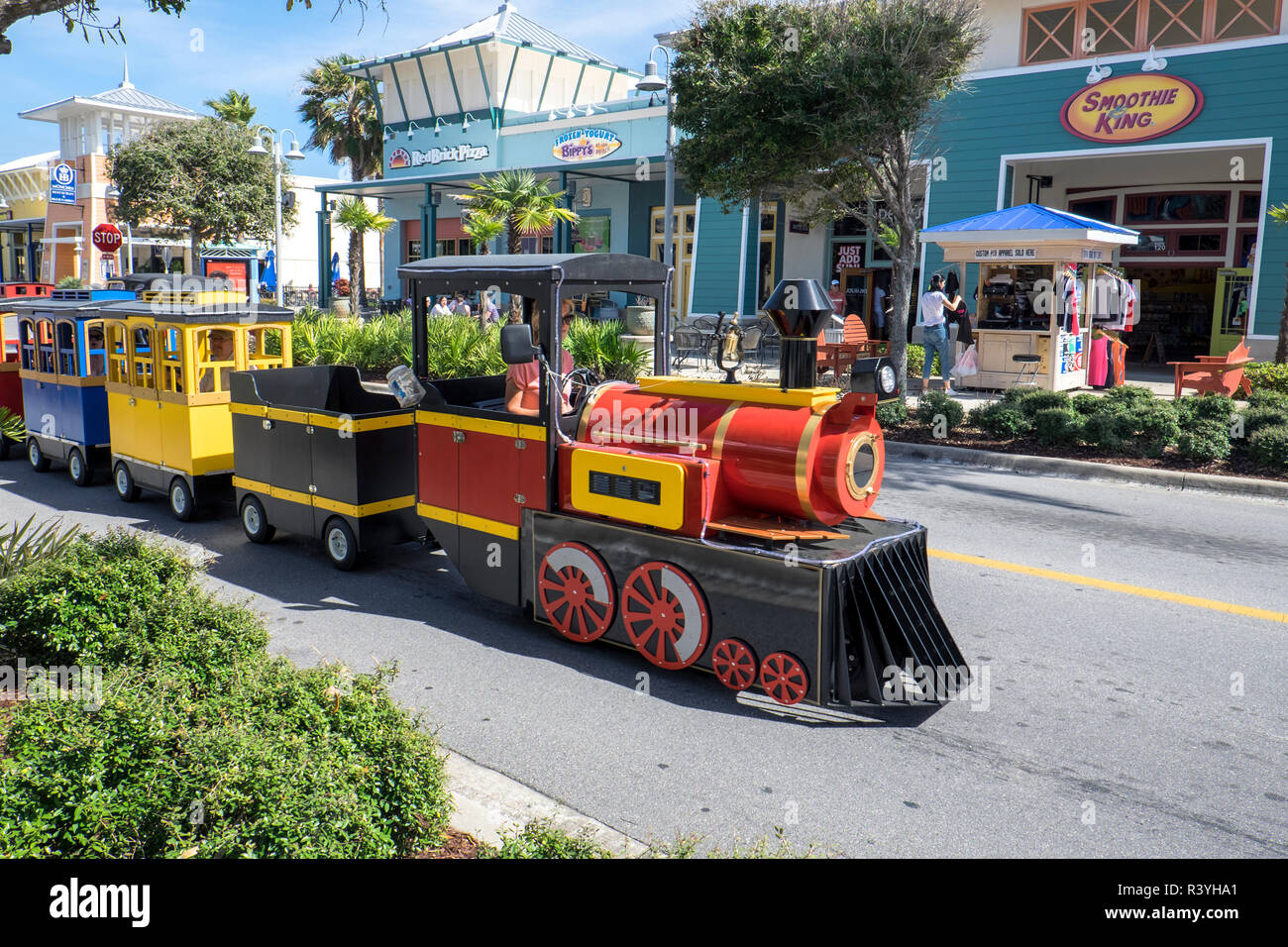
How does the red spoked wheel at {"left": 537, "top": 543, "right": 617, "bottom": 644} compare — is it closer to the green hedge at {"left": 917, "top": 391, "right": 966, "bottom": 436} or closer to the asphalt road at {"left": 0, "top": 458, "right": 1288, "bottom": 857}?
the asphalt road at {"left": 0, "top": 458, "right": 1288, "bottom": 857}

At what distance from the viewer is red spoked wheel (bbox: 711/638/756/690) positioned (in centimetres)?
530

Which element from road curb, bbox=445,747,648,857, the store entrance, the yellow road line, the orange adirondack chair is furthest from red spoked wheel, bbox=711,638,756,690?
Result: the store entrance

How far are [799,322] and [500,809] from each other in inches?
119

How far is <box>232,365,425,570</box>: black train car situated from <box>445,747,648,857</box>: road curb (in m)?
3.41

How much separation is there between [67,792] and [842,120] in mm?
13195

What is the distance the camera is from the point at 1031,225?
707 inches

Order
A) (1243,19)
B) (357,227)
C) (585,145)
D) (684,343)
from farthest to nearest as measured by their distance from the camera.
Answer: (357,227) < (585,145) < (684,343) < (1243,19)

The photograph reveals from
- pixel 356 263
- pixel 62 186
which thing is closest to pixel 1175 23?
pixel 356 263

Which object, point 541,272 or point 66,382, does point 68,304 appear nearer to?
point 66,382

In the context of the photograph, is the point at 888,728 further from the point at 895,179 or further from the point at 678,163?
the point at 678,163

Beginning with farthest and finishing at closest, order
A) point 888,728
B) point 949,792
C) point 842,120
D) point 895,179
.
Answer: point 895,179 → point 842,120 → point 888,728 → point 949,792

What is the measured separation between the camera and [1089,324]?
63.9 feet

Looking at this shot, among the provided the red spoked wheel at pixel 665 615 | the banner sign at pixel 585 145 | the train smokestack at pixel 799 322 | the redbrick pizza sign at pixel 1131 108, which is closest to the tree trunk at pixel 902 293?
the redbrick pizza sign at pixel 1131 108

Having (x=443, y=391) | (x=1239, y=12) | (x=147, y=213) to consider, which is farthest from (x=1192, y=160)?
(x=147, y=213)
